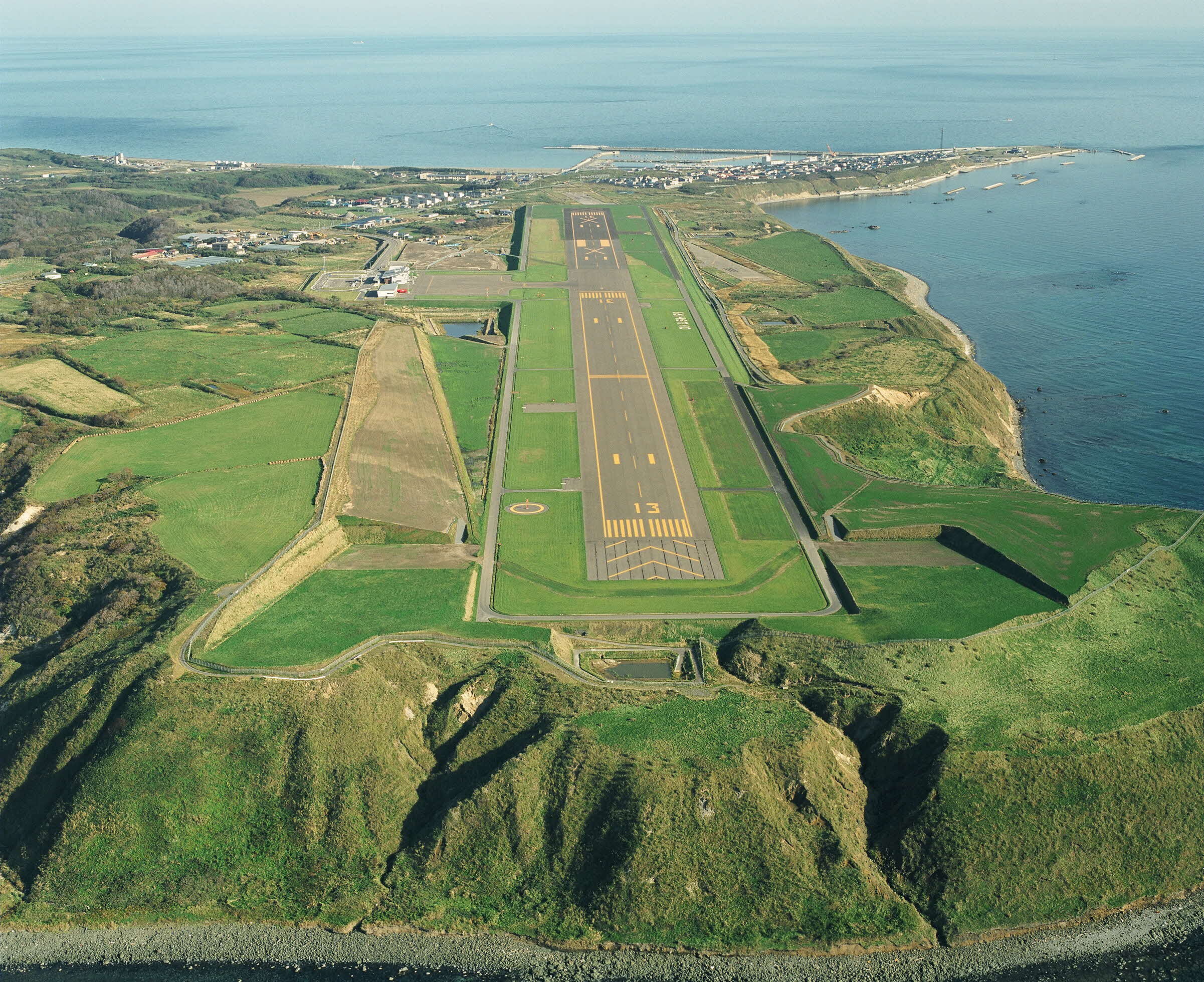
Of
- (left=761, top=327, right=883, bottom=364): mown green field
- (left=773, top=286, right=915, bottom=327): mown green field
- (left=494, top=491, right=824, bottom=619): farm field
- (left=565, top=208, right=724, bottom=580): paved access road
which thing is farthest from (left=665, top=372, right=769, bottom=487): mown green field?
(left=773, top=286, right=915, bottom=327): mown green field

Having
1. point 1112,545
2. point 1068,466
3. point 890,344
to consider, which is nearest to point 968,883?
point 1112,545

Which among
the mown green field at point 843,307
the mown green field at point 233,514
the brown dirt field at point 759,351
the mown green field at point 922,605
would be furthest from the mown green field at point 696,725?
the mown green field at point 843,307

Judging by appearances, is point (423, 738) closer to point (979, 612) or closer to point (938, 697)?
point (938, 697)

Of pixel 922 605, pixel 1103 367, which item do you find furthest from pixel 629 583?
pixel 1103 367

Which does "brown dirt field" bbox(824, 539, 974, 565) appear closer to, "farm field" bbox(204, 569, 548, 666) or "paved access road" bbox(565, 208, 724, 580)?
"paved access road" bbox(565, 208, 724, 580)

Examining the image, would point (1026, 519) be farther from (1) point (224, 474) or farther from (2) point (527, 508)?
(1) point (224, 474)

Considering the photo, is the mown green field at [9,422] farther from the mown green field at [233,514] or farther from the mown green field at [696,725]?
the mown green field at [696,725]
